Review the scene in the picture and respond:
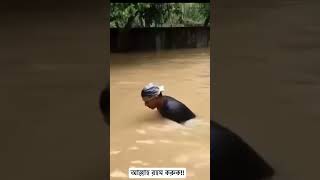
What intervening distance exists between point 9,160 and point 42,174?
17 centimetres

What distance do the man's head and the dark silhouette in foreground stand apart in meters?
0.02

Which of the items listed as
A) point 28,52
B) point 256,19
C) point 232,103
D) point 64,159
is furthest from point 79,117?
point 256,19

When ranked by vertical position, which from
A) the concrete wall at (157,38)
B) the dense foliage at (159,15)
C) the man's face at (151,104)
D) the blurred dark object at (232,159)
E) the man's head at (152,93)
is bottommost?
the blurred dark object at (232,159)

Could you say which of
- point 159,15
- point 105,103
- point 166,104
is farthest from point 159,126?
point 159,15

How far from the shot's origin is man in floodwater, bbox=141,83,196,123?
2334 mm

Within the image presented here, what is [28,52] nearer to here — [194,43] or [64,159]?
[64,159]

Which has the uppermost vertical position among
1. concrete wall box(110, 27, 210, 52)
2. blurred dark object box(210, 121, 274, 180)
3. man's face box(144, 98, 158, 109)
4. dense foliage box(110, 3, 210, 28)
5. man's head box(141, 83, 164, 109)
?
dense foliage box(110, 3, 210, 28)

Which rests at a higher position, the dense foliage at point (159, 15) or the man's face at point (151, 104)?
the dense foliage at point (159, 15)

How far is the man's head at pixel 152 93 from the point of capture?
7.66ft

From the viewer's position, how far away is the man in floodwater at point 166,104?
7.66 ft

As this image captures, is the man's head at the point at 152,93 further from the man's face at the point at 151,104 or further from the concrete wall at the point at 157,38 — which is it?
the concrete wall at the point at 157,38

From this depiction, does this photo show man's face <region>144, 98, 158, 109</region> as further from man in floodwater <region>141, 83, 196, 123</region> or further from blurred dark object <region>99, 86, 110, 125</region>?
blurred dark object <region>99, 86, 110, 125</region>

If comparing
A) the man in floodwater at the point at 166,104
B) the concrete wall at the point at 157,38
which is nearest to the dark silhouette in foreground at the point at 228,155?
the man in floodwater at the point at 166,104

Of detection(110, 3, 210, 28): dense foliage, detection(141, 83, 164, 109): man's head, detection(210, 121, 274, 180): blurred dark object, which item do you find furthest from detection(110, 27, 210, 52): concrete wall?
detection(210, 121, 274, 180): blurred dark object
